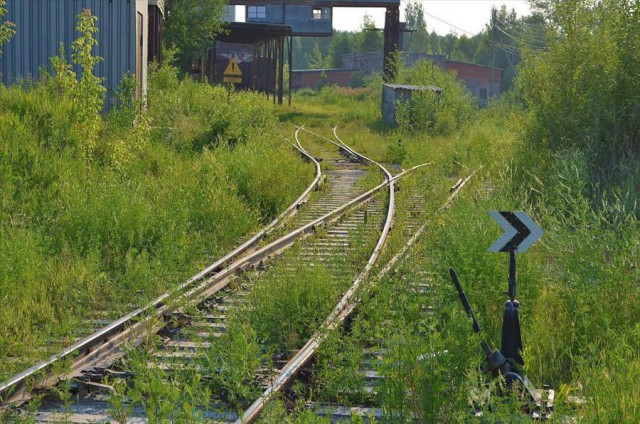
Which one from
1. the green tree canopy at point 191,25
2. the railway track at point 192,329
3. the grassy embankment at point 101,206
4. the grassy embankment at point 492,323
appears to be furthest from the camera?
the green tree canopy at point 191,25

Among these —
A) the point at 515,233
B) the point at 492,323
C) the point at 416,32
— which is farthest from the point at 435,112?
the point at 416,32

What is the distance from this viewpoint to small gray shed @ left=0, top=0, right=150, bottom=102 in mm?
17953

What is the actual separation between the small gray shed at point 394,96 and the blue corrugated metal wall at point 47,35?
13140 mm

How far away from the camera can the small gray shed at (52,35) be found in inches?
707

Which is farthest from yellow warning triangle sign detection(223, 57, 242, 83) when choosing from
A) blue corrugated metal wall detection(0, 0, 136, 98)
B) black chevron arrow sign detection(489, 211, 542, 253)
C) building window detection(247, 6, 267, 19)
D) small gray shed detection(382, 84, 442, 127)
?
building window detection(247, 6, 267, 19)

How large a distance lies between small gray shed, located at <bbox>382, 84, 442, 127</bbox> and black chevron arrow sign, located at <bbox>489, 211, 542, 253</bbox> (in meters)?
23.6

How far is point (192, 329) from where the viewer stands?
25.6ft

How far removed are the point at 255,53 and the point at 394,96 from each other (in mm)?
22385

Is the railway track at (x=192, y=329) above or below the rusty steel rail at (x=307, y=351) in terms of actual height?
below

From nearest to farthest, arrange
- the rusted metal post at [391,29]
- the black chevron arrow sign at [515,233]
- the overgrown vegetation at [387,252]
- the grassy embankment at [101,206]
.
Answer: the overgrown vegetation at [387,252] → the black chevron arrow sign at [515,233] → the grassy embankment at [101,206] → the rusted metal post at [391,29]

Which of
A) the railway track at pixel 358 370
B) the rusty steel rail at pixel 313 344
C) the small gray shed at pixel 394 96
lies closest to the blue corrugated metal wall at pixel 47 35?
the rusty steel rail at pixel 313 344

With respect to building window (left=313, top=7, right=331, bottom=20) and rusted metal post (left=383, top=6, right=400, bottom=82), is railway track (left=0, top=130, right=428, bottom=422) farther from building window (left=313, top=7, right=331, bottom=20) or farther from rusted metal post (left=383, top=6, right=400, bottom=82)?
building window (left=313, top=7, right=331, bottom=20)

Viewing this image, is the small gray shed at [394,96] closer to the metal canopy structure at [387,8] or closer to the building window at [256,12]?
the metal canopy structure at [387,8]

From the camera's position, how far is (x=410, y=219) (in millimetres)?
13609
